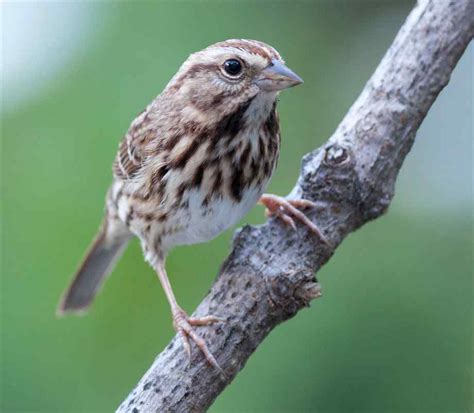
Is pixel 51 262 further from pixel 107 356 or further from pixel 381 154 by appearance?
pixel 381 154

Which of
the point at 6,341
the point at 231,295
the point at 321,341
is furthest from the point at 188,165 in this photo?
the point at 6,341

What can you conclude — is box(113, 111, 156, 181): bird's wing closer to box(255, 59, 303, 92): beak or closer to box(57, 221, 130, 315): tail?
box(57, 221, 130, 315): tail

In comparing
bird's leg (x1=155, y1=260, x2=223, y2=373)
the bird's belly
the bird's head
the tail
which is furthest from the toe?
the tail

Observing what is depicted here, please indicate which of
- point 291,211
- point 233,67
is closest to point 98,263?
point 291,211

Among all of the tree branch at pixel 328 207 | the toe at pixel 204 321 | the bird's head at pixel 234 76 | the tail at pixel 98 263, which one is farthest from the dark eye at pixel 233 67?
the tail at pixel 98 263

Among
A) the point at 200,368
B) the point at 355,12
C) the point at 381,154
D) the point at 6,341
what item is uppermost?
the point at 355,12

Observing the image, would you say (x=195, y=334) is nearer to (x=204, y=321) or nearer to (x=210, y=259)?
(x=204, y=321)
